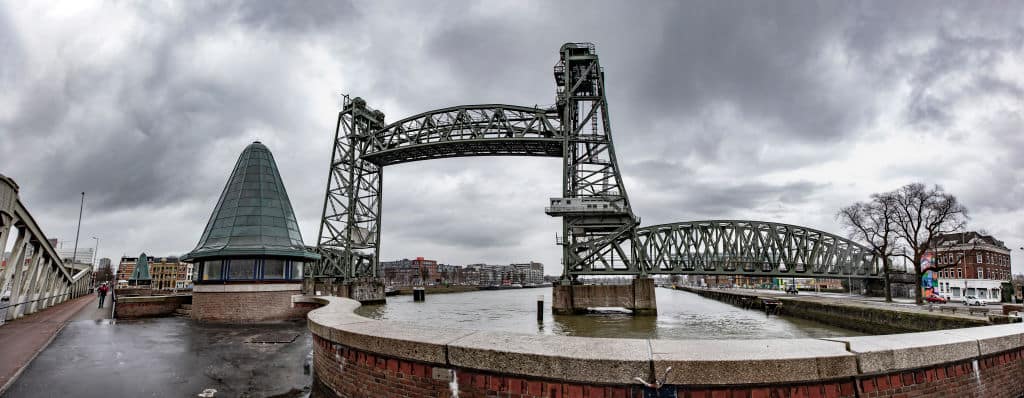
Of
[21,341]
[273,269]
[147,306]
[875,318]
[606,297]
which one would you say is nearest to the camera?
[21,341]

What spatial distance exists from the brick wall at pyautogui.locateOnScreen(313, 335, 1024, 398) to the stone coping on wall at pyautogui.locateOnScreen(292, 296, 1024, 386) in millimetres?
89

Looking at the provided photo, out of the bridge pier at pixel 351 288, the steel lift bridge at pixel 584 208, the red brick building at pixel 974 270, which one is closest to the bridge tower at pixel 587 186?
the steel lift bridge at pixel 584 208

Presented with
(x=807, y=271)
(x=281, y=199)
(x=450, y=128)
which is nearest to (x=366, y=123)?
(x=450, y=128)

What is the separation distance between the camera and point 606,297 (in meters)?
37.5

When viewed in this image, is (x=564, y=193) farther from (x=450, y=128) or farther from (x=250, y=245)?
(x=250, y=245)

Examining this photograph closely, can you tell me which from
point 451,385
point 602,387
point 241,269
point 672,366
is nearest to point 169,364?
point 451,385

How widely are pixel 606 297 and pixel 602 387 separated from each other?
34568 mm

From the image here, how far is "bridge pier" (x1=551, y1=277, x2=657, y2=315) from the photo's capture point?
122ft

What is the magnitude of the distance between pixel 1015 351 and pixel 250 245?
20204mm

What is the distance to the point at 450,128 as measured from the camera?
47.9 meters

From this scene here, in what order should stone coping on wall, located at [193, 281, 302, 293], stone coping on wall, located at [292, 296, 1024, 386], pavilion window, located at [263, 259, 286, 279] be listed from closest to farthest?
stone coping on wall, located at [292, 296, 1024, 386] → stone coping on wall, located at [193, 281, 302, 293] → pavilion window, located at [263, 259, 286, 279]

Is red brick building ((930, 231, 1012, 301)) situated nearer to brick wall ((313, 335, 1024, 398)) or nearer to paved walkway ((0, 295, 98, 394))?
brick wall ((313, 335, 1024, 398))

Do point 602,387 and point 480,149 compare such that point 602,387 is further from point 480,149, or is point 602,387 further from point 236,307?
point 480,149

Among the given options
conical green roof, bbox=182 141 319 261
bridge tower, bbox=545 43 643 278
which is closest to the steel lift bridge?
bridge tower, bbox=545 43 643 278
